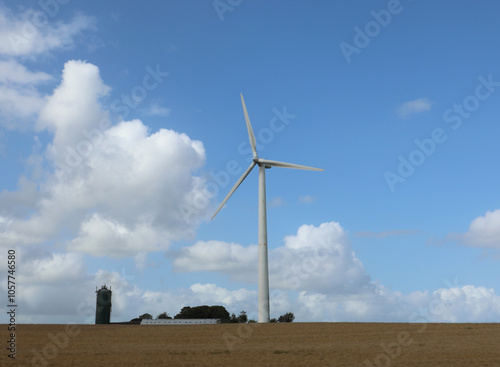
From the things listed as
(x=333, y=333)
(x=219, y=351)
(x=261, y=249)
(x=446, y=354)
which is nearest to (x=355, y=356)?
(x=446, y=354)

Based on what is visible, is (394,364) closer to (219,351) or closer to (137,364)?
(219,351)

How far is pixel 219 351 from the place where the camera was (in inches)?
1543

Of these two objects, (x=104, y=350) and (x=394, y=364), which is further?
(x=104, y=350)

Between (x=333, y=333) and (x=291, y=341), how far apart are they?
28.8 ft

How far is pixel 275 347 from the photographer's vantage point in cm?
4156

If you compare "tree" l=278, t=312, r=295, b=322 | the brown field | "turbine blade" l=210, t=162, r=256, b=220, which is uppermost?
"turbine blade" l=210, t=162, r=256, b=220

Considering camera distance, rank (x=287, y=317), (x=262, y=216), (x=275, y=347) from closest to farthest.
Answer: (x=275, y=347) < (x=262, y=216) < (x=287, y=317)

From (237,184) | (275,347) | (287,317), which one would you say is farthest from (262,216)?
(287,317)

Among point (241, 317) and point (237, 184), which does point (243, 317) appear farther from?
point (237, 184)

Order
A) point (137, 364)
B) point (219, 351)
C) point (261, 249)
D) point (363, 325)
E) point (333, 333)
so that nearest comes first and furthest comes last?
1. point (137, 364)
2. point (219, 351)
3. point (333, 333)
4. point (363, 325)
5. point (261, 249)

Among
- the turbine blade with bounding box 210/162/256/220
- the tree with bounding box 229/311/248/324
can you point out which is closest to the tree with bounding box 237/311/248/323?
the tree with bounding box 229/311/248/324

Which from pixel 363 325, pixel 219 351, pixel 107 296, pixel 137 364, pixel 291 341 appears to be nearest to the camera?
pixel 137 364

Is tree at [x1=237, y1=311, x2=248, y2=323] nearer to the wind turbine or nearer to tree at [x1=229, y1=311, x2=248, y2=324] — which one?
tree at [x1=229, y1=311, x2=248, y2=324]

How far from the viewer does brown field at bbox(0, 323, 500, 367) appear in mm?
33906
